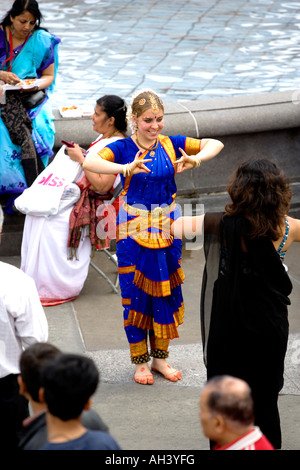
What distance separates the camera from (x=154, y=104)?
16.1 feet

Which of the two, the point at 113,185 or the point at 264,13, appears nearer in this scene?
the point at 113,185

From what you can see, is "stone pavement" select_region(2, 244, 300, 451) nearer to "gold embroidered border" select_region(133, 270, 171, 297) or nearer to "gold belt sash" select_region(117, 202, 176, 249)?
"gold embroidered border" select_region(133, 270, 171, 297)

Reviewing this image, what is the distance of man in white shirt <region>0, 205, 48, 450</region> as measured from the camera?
3725 mm

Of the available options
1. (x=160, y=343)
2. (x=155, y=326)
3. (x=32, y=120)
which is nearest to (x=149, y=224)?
(x=155, y=326)

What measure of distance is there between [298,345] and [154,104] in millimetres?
1851

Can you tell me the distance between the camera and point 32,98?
6605mm

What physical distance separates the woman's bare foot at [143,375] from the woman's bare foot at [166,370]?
8 cm

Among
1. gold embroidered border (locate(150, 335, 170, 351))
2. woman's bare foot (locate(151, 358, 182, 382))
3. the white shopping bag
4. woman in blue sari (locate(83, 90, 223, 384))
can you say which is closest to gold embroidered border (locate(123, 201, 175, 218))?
woman in blue sari (locate(83, 90, 223, 384))

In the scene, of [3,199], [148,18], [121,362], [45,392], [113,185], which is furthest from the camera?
[148,18]

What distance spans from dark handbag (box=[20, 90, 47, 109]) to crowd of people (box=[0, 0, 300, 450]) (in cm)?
2

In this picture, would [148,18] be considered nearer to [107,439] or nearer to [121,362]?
[121,362]

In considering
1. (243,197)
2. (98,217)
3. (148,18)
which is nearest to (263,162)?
(243,197)

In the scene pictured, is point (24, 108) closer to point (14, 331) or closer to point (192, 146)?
point (192, 146)

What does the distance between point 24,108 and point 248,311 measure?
3251mm
